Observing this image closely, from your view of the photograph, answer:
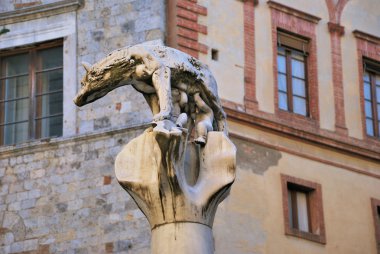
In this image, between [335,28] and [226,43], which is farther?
[335,28]

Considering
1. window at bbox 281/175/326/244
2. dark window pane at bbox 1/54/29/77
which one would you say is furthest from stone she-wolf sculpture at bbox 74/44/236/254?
dark window pane at bbox 1/54/29/77

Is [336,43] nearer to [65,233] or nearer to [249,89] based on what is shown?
[249,89]

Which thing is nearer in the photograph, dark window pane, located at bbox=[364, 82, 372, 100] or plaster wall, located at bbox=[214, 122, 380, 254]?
plaster wall, located at bbox=[214, 122, 380, 254]

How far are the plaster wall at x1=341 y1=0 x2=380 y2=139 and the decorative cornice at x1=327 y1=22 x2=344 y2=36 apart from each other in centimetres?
14

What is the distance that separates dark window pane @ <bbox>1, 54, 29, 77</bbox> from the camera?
952 inches

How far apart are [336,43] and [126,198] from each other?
23.0ft

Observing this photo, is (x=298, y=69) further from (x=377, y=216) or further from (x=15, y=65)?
(x=15, y=65)

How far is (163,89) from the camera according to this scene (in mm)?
10500

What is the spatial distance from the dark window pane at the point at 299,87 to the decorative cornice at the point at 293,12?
1355 mm

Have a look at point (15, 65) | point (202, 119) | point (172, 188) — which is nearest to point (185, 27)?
point (15, 65)

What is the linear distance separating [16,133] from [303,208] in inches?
235

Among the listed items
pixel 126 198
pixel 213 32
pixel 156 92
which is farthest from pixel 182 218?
pixel 213 32

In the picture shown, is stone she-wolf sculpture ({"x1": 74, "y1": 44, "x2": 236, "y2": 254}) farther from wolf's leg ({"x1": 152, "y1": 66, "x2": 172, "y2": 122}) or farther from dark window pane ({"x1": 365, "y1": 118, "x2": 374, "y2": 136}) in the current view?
dark window pane ({"x1": 365, "y1": 118, "x2": 374, "y2": 136})

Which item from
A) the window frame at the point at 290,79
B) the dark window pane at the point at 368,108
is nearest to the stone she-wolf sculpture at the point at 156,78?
the window frame at the point at 290,79
